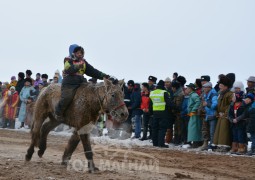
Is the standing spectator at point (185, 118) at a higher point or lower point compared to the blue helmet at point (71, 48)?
lower

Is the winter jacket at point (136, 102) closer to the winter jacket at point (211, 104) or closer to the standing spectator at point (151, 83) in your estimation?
the standing spectator at point (151, 83)

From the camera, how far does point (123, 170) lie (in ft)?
37.5

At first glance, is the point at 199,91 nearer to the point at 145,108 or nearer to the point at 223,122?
the point at 223,122

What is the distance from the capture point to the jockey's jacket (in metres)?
11.7

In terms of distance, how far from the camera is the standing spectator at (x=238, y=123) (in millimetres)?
16297

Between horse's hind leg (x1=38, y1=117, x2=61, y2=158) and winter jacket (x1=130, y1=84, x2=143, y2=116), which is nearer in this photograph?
horse's hind leg (x1=38, y1=117, x2=61, y2=158)

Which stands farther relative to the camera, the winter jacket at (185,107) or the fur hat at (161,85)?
the fur hat at (161,85)

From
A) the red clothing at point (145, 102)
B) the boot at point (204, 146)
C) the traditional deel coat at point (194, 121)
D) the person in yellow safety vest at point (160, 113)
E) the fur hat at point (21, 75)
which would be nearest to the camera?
the boot at point (204, 146)

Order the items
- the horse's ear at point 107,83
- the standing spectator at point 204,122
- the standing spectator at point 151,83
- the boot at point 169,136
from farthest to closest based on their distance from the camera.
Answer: the standing spectator at point 151,83, the boot at point 169,136, the standing spectator at point 204,122, the horse's ear at point 107,83

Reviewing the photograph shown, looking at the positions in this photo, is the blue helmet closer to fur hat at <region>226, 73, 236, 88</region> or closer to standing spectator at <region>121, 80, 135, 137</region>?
fur hat at <region>226, 73, 236, 88</region>

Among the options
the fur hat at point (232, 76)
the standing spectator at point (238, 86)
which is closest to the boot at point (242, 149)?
the standing spectator at point (238, 86)

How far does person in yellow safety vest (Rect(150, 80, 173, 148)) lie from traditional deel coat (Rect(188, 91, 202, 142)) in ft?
2.42

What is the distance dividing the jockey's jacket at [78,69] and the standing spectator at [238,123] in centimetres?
590

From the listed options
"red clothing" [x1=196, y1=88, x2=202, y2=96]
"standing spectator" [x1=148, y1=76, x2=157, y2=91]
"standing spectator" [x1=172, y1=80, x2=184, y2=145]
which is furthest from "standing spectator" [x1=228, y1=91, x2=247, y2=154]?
"standing spectator" [x1=148, y1=76, x2=157, y2=91]
